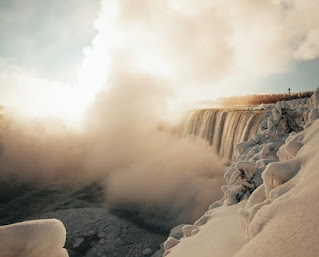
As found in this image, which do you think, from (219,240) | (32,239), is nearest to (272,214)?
(219,240)

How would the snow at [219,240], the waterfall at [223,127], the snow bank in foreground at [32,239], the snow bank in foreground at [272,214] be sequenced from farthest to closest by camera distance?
the waterfall at [223,127] < the snow at [219,240] < the snow bank in foreground at [32,239] < the snow bank in foreground at [272,214]

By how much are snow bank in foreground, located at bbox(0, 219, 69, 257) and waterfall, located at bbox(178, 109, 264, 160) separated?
13531mm

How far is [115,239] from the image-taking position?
1192 cm

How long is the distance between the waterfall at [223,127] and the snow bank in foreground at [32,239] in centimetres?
1353

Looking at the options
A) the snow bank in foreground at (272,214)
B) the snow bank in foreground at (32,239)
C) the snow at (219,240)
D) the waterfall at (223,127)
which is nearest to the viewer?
the snow bank in foreground at (272,214)

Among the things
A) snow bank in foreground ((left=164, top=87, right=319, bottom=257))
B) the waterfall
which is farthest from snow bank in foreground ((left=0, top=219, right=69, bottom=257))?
the waterfall

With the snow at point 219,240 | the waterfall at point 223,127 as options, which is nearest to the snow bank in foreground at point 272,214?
the snow at point 219,240

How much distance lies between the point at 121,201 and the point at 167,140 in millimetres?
10900

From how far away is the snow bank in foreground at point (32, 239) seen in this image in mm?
2736

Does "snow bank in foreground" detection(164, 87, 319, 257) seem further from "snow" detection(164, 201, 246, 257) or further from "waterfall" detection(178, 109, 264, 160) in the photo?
"waterfall" detection(178, 109, 264, 160)

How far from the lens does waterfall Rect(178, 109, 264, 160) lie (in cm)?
1504

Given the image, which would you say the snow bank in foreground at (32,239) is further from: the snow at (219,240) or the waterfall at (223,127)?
the waterfall at (223,127)

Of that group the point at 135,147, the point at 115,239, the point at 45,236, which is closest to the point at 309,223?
the point at 45,236

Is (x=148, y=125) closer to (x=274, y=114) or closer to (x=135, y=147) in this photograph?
(x=135, y=147)
